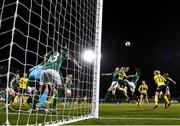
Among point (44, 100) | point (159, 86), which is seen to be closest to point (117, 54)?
point (159, 86)

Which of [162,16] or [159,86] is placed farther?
[162,16]

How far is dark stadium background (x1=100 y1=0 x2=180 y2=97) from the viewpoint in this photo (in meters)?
37.4

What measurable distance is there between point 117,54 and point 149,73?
3702 mm

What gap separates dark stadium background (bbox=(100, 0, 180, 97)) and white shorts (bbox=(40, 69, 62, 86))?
29465mm

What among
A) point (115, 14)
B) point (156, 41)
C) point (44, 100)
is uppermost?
point (115, 14)

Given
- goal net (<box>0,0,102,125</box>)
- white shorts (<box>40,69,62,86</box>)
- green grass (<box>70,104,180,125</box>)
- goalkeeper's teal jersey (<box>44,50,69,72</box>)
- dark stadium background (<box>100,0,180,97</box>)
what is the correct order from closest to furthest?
goal net (<box>0,0,102,125</box>)
green grass (<box>70,104,180,125</box>)
white shorts (<box>40,69,62,86</box>)
goalkeeper's teal jersey (<box>44,50,69,72</box>)
dark stadium background (<box>100,0,180,97</box>)

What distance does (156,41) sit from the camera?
38.8m

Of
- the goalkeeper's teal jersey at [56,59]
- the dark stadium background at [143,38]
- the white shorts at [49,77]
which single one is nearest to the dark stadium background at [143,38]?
the dark stadium background at [143,38]

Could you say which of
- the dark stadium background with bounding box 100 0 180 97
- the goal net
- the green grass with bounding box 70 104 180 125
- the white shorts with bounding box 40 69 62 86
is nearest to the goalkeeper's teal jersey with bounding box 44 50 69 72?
the goal net

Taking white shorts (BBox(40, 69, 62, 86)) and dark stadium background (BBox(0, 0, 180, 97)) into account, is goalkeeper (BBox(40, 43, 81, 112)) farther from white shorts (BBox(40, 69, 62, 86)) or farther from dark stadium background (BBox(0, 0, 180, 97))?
dark stadium background (BBox(0, 0, 180, 97))

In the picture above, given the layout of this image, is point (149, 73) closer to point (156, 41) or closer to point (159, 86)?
point (156, 41)

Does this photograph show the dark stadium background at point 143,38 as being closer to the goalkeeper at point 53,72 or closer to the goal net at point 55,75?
the goal net at point 55,75

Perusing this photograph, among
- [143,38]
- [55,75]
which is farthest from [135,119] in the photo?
[143,38]

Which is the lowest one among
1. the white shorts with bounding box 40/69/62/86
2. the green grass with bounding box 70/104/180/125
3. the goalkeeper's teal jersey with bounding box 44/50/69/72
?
the green grass with bounding box 70/104/180/125
